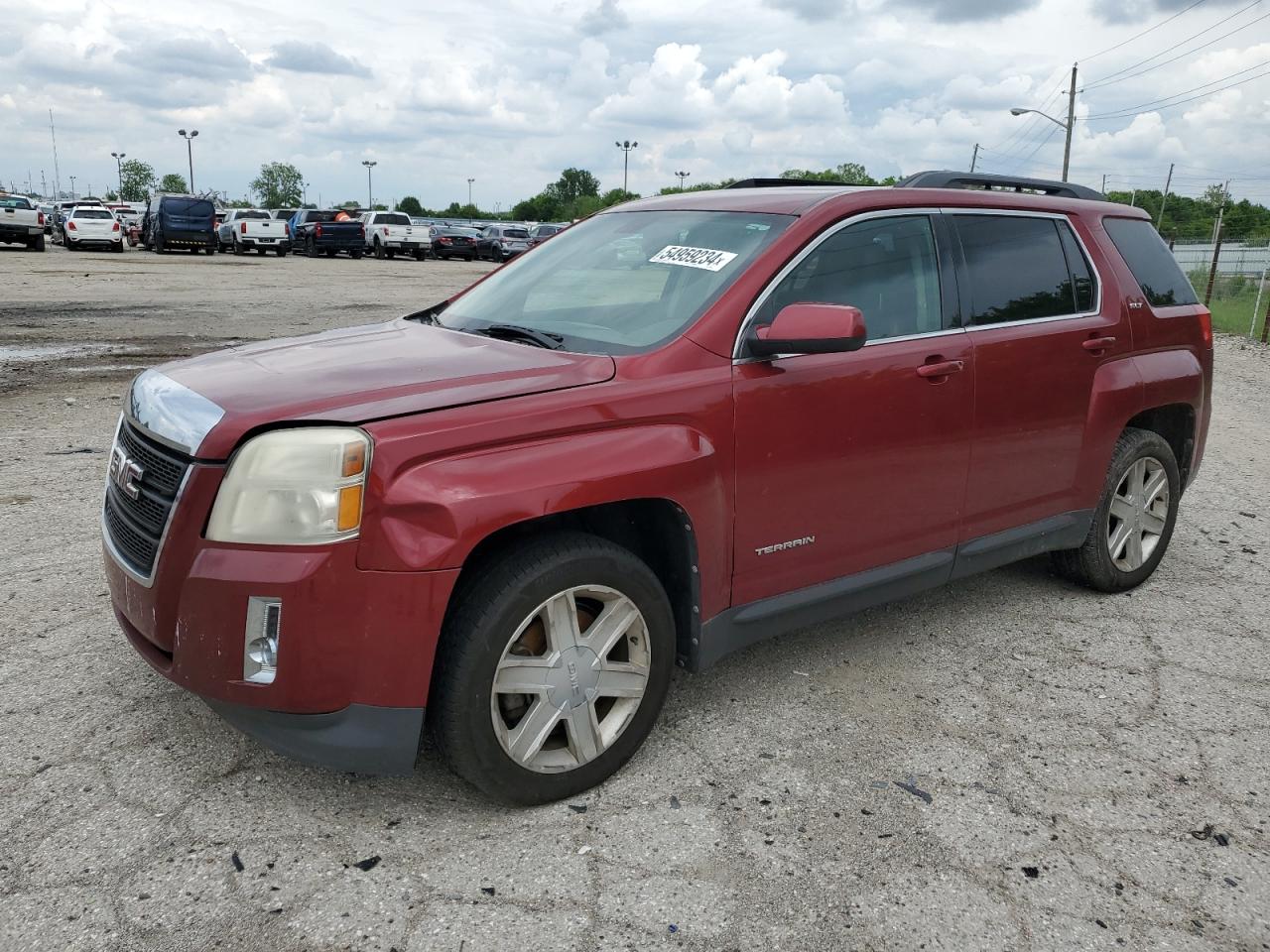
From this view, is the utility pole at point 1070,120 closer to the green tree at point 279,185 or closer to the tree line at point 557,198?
the tree line at point 557,198

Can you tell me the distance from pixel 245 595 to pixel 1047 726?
2.60 m

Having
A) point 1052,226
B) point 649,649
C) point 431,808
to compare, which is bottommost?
point 431,808

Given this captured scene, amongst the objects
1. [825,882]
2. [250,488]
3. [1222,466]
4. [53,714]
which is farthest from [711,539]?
[1222,466]

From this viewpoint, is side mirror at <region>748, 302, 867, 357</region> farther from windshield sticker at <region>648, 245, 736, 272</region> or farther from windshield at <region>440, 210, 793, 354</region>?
windshield sticker at <region>648, 245, 736, 272</region>

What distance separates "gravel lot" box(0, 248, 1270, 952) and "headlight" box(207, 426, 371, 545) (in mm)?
865

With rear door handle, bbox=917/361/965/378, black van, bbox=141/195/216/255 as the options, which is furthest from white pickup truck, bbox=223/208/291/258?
rear door handle, bbox=917/361/965/378

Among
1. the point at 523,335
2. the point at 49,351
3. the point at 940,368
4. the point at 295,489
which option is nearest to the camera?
the point at 295,489

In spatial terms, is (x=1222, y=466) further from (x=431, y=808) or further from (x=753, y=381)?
(x=431, y=808)

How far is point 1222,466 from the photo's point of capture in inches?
297

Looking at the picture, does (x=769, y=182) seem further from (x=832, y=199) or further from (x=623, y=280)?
(x=623, y=280)

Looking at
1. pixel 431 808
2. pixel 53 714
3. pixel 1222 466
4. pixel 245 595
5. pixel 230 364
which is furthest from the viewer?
pixel 1222 466

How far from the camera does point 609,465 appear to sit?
2.80m

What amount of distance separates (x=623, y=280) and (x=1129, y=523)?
2.69 meters

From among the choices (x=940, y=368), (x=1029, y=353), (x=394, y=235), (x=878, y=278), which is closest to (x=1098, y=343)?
(x=1029, y=353)
